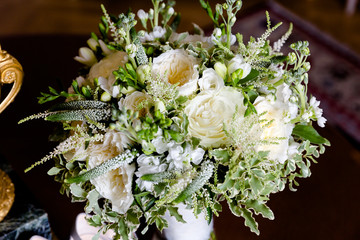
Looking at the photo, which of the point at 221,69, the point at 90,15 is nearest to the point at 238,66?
the point at 221,69

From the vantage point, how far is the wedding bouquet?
2.08ft

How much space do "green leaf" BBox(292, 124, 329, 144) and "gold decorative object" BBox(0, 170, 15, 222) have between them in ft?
2.28

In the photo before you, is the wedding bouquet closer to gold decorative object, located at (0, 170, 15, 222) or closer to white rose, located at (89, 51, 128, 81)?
white rose, located at (89, 51, 128, 81)

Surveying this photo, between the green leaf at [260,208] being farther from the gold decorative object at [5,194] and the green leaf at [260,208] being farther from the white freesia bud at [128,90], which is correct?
the gold decorative object at [5,194]

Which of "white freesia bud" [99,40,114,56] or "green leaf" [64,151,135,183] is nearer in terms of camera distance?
"green leaf" [64,151,135,183]

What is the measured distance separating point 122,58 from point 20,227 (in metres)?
0.50

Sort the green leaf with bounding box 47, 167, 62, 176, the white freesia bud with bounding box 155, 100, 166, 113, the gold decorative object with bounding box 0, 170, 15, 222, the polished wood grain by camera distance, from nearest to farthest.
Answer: the white freesia bud with bounding box 155, 100, 166, 113
the green leaf with bounding box 47, 167, 62, 176
the gold decorative object with bounding box 0, 170, 15, 222
the polished wood grain

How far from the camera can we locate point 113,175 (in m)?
0.68

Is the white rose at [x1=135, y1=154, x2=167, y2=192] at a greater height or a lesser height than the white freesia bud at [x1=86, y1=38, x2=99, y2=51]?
lesser

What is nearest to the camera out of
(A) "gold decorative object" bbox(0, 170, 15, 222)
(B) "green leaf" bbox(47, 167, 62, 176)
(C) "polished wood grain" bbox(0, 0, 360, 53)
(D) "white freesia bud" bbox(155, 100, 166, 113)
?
(D) "white freesia bud" bbox(155, 100, 166, 113)

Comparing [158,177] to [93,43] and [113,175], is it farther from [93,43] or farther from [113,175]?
[93,43]

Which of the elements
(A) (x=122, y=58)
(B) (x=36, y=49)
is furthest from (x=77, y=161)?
(B) (x=36, y=49)

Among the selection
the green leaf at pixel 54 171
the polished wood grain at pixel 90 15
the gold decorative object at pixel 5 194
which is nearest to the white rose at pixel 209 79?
the green leaf at pixel 54 171

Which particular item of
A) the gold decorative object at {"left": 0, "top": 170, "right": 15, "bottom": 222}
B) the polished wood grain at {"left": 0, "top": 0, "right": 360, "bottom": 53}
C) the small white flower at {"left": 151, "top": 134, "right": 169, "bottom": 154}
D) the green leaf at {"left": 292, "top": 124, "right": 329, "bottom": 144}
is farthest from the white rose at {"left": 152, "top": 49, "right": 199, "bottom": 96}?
the polished wood grain at {"left": 0, "top": 0, "right": 360, "bottom": 53}
